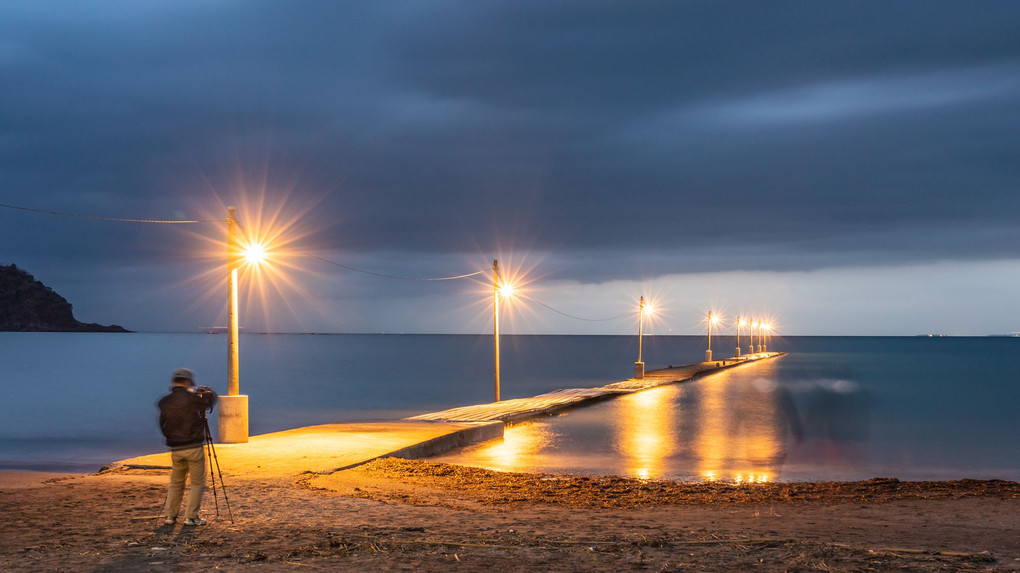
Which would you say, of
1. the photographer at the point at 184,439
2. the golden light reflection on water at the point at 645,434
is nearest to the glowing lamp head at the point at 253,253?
the photographer at the point at 184,439

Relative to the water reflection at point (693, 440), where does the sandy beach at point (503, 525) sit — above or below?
above

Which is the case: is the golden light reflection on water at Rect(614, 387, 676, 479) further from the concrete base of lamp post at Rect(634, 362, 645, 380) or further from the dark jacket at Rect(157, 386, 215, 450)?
the dark jacket at Rect(157, 386, 215, 450)

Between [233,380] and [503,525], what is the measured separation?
10240 mm

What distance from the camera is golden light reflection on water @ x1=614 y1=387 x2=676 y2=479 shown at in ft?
70.7

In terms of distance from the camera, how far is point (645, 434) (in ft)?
98.1

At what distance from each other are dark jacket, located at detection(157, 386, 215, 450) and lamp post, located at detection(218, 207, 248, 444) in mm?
7793

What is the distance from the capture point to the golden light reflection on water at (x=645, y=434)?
2156 centimetres

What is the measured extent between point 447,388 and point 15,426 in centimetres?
3482

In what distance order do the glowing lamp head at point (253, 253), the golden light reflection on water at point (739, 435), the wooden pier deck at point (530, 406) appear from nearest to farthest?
the glowing lamp head at point (253, 253) < the golden light reflection on water at point (739, 435) < the wooden pier deck at point (530, 406)

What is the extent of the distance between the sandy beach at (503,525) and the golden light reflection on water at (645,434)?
17.3 feet

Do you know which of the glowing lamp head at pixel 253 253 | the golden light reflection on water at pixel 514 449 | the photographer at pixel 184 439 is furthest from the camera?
the golden light reflection on water at pixel 514 449

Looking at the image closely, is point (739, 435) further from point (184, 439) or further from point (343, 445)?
point (184, 439)

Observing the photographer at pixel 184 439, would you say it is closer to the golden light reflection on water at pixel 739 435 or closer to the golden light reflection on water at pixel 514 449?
the golden light reflection on water at pixel 514 449

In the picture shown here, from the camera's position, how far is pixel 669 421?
116 feet
